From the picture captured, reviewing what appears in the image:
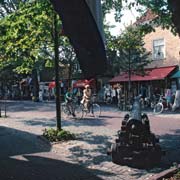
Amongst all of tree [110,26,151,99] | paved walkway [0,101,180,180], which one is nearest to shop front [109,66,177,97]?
tree [110,26,151,99]

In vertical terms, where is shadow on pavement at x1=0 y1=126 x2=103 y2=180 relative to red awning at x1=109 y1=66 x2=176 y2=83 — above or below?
below

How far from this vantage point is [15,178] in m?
7.75

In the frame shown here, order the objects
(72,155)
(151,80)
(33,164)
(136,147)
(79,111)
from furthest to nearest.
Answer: (151,80)
(79,111)
(72,155)
(136,147)
(33,164)

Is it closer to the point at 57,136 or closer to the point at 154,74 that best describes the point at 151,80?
the point at 154,74

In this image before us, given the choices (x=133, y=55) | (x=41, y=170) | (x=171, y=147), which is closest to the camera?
(x=41, y=170)

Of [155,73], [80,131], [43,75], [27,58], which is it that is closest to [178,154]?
[80,131]

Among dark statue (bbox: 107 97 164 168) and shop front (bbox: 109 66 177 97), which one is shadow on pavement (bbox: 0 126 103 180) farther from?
shop front (bbox: 109 66 177 97)

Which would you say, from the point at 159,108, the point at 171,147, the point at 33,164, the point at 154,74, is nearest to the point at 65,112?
the point at 159,108

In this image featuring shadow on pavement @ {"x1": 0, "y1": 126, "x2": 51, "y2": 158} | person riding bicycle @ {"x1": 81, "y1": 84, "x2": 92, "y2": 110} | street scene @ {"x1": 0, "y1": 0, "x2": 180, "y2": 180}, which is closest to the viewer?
street scene @ {"x1": 0, "y1": 0, "x2": 180, "y2": 180}

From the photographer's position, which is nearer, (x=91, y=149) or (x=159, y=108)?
(x=91, y=149)

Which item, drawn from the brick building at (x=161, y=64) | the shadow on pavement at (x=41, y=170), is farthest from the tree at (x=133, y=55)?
the shadow on pavement at (x=41, y=170)

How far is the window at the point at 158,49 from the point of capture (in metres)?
34.5

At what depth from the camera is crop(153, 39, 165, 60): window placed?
34.5 m

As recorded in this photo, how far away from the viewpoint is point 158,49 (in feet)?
115
